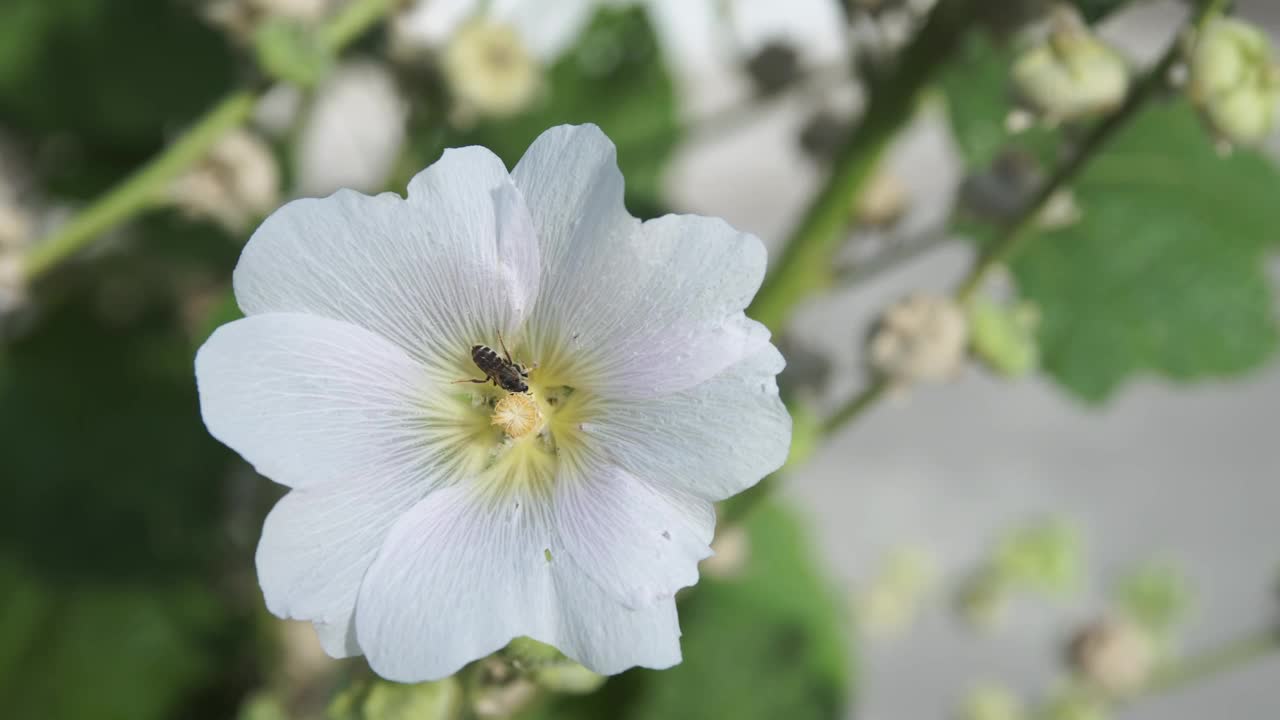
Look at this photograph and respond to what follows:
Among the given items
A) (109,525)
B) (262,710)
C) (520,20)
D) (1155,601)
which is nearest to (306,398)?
(262,710)

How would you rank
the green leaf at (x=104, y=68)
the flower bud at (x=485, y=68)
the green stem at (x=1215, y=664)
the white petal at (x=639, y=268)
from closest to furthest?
the white petal at (x=639, y=268) → the flower bud at (x=485, y=68) → the green stem at (x=1215, y=664) → the green leaf at (x=104, y=68)

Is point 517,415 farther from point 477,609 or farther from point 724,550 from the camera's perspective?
point 724,550

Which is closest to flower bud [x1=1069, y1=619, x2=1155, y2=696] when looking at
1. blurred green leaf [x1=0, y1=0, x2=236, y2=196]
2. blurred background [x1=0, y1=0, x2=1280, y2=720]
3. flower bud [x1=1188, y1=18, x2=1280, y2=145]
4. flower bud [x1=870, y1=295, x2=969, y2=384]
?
blurred background [x1=0, y1=0, x2=1280, y2=720]

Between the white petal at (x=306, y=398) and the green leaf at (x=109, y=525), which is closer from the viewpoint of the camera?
the white petal at (x=306, y=398)

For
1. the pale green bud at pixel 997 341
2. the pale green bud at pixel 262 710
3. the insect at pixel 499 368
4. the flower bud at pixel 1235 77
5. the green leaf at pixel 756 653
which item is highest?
the insect at pixel 499 368

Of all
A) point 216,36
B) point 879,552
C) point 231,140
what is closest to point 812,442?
point 231,140

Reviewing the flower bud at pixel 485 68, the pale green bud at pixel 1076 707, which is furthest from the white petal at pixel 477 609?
the pale green bud at pixel 1076 707

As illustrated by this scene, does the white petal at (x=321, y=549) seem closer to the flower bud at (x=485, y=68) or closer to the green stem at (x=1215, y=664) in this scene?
the flower bud at (x=485, y=68)

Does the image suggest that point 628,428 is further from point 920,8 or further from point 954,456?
point 954,456
